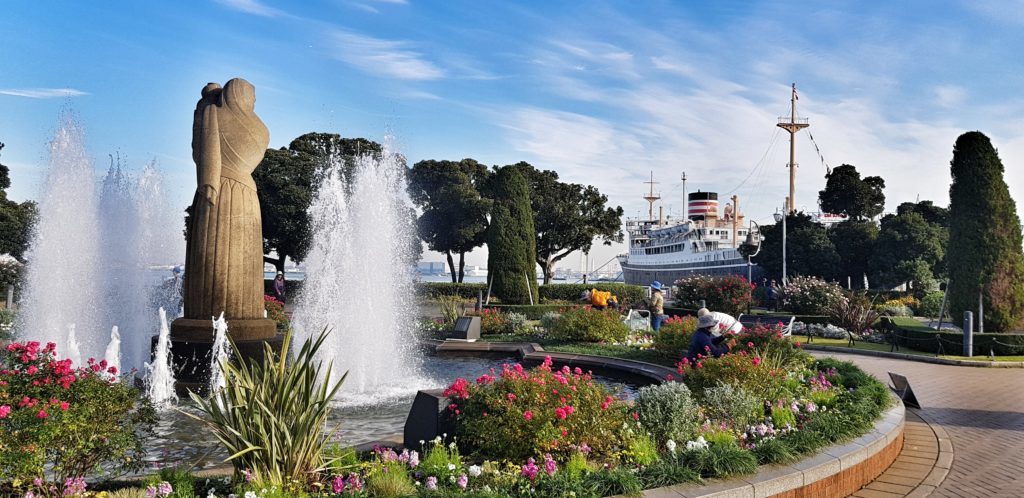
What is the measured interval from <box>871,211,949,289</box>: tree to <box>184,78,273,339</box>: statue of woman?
144 ft

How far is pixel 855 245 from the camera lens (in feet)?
159

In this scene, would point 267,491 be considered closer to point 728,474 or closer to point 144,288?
point 728,474

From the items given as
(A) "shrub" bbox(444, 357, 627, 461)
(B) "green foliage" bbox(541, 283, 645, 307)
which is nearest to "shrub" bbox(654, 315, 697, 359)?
(A) "shrub" bbox(444, 357, 627, 461)

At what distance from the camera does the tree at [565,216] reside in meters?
51.0

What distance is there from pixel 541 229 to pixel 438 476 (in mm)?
46937

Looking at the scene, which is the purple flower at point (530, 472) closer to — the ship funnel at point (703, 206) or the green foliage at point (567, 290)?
the green foliage at point (567, 290)

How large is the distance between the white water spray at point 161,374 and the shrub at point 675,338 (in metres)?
8.81

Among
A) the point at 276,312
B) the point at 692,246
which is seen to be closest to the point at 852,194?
the point at 692,246

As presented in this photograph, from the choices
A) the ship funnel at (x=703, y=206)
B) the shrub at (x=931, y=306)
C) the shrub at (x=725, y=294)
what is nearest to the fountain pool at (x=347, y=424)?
the shrub at (x=725, y=294)

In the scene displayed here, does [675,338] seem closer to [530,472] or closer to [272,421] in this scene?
[530,472]

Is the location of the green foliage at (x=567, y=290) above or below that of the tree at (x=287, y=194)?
below

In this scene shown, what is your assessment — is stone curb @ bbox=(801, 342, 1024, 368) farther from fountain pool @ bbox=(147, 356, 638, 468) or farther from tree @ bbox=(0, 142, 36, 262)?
tree @ bbox=(0, 142, 36, 262)

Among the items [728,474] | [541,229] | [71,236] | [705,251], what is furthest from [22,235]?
[705,251]

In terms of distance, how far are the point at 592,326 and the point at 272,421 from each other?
12.8 metres
